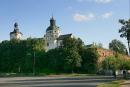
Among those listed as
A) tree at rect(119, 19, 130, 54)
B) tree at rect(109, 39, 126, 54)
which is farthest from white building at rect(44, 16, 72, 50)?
tree at rect(119, 19, 130, 54)

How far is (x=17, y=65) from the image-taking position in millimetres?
113562

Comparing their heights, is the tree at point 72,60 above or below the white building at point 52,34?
below

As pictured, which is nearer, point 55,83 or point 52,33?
point 55,83

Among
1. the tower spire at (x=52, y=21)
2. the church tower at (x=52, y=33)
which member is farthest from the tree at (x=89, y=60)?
the tower spire at (x=52, y=21)

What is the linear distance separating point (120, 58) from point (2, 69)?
131 feet

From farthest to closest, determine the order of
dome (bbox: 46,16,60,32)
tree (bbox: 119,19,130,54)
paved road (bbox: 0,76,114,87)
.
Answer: dome (bbox: 46,16,60,32) < tree (bbox: 119,19,130,54) < paved road (bbox: 0,76,114,87)

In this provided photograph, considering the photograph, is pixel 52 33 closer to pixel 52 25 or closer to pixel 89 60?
pixel 52 25

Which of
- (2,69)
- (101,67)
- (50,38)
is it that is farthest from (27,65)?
(50,38)

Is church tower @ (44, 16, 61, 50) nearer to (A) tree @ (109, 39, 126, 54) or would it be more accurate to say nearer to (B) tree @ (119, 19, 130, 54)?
(A) tree @ (109, 39, 126, 54)

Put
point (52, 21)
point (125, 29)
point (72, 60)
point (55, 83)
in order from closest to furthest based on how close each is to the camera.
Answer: point (55, 83) → point (125, 29) → point (72, 60) → point (52, 21)

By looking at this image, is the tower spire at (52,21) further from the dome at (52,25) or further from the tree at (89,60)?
the tree at (89,60)

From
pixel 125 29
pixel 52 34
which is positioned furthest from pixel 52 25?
pixel 125 29

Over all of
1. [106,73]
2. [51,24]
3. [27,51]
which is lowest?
[106,73]

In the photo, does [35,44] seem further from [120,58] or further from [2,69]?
[120,58]
